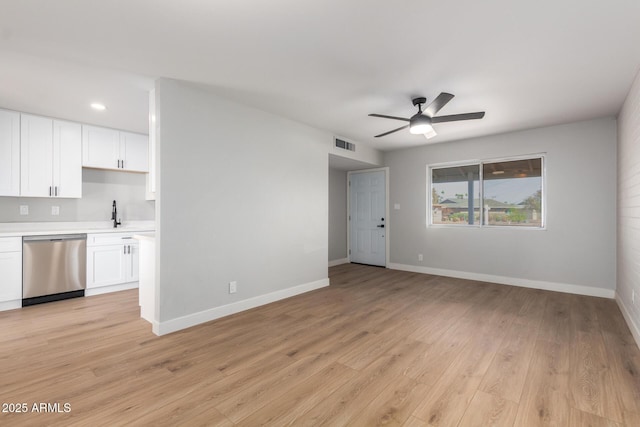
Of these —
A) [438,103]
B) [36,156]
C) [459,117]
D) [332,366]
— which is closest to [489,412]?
[332,366]

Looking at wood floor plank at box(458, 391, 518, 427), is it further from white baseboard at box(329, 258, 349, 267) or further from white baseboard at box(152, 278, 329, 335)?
white baseboard at box(329, 258, 349, 267)

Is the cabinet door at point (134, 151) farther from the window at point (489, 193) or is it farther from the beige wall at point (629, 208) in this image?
the beige wall at point (629, 208)

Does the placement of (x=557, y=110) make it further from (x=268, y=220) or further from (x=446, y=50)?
(x=268, y=220)

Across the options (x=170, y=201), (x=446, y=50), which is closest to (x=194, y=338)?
(x=170, y=201)

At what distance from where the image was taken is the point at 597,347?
270 cm

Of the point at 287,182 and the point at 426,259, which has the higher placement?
the point at 287,182

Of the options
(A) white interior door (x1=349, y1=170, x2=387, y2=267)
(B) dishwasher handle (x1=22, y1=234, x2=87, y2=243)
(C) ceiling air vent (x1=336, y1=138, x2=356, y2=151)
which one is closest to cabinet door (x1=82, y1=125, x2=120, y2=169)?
(B) dishwasher handle (x1=22, y1=234, x2=87, y2=243)

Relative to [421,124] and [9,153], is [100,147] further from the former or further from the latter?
[421,124]

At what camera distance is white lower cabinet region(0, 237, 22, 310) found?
364 centimetres

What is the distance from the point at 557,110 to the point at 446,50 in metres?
2.49

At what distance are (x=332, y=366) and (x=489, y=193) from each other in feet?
14.5

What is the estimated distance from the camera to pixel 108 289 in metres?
4.50

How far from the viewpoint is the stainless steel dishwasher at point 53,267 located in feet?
12.6

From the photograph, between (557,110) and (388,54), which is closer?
(388,54)
